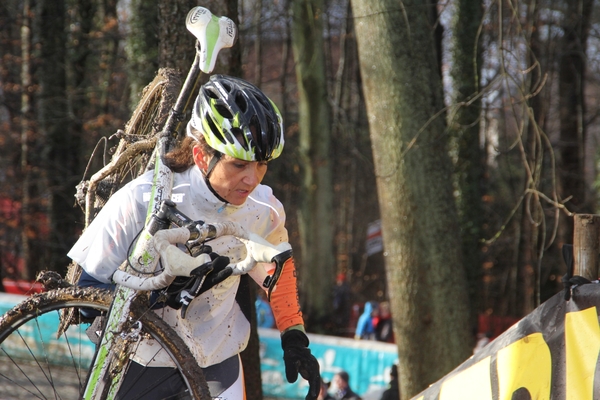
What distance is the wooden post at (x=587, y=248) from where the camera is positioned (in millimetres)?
2881

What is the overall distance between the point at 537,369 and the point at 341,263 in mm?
20023

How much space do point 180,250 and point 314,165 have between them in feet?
34.1

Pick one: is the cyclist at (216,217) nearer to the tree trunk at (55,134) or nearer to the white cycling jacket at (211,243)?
the white cycling jacket at (211,243)

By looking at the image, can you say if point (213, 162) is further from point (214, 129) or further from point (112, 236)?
point (112, 236)

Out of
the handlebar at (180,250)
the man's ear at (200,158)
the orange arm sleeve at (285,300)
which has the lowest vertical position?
the orange arm sleeve at (285,300)

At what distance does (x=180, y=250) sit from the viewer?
2.21 metres

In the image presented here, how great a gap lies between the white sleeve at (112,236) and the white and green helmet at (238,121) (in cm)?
38

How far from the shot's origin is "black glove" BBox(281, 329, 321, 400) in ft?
9.14

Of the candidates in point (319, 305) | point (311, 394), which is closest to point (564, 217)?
point (319, 305)

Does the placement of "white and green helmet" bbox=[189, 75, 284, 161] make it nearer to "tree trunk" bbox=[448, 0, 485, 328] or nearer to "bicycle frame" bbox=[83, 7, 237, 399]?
"bicycle frame" bbox=[83, 7, 237, 399]

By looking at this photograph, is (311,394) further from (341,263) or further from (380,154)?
(341,263)

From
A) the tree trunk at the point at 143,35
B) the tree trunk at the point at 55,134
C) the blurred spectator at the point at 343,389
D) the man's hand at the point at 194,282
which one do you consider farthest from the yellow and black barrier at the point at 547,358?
the tree trunk at the point at 55,134

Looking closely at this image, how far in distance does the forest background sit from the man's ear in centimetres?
173

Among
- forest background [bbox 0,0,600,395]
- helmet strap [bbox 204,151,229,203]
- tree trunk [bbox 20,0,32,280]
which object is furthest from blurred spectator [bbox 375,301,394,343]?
helmet strap [bbox 204,151,229,203]
